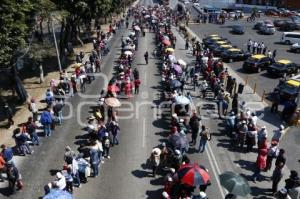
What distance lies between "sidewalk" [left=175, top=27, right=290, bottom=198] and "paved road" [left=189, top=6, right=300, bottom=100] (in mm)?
2965

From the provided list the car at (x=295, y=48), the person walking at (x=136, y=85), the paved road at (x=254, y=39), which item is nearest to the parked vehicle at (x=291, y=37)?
the paved road at (x=254, y=39)

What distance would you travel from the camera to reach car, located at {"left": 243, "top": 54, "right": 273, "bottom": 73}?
39469 millimetres

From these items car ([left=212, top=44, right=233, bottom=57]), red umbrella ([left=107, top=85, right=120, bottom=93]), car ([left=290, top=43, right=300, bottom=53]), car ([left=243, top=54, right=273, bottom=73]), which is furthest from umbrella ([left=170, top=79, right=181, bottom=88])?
car ([left=290, top=43, right=300, bottom=53])

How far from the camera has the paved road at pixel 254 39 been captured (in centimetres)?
3681

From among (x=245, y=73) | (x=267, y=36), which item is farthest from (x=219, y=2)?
(x=245, y=73)

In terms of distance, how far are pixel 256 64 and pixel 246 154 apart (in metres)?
18.9

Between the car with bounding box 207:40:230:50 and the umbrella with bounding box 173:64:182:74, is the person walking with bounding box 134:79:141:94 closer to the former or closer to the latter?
the umbrella with bounding box 173:64:182:74

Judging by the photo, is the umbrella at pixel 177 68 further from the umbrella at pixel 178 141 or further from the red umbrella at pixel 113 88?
the umbrella at pixel 178 141

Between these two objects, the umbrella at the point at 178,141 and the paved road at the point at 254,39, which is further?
the paved road at the point at 254,39

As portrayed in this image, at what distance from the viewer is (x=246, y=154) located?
22375 millimetres

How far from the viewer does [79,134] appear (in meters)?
24.4

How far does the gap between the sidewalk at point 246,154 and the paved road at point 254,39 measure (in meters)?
2.96

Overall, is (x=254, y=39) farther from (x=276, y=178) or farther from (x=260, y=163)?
(x=276, y=178)

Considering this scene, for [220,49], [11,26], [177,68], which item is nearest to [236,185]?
[11,26]
